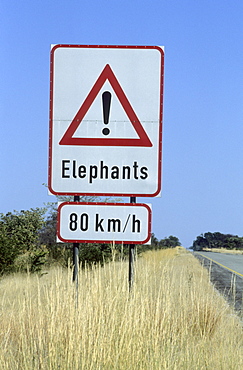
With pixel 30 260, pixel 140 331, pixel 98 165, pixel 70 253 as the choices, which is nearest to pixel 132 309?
pixel 140 331

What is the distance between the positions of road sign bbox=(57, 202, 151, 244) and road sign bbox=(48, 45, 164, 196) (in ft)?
0.49

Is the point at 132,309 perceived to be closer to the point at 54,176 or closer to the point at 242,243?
the point at 54,176

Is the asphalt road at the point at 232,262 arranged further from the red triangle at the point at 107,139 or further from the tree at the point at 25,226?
the red triangle at the point at 107,139

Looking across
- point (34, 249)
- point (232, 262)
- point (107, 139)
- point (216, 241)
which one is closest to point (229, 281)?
point (34, 249)

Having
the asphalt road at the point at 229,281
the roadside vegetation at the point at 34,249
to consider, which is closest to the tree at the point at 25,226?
the roadside vegetation at the point at 34,249

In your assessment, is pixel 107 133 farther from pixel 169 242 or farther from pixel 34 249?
pixel 169 242

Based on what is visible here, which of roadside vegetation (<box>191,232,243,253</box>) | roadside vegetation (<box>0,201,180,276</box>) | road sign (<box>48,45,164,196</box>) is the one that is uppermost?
road sign (<box>48,45,164,196</box>)

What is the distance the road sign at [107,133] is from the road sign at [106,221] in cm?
15

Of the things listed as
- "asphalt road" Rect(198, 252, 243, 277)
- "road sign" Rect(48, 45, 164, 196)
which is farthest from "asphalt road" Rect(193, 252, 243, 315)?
"road sign" Rect(48, 45, 164, 196)

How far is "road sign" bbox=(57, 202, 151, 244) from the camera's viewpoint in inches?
242

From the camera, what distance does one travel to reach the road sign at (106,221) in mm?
6156

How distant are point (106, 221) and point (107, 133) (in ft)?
3.02

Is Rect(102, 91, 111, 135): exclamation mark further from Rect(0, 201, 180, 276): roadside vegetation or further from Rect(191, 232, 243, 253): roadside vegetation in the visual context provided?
Rect(191, 232, 243, 253): roadside vegetation

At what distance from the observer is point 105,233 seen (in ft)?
20.2
